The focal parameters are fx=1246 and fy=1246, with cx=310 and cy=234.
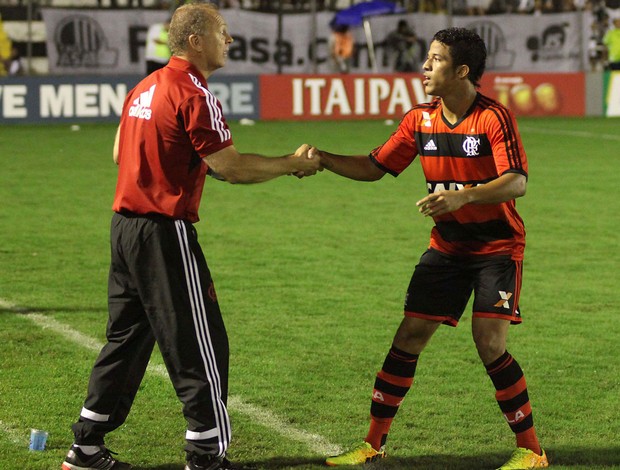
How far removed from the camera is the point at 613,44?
27.7 metres

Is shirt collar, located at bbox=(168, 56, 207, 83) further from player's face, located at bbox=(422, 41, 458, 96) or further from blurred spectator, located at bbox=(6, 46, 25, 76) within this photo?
blurred spectator, located at bbox=(6, 46, 25, 76)

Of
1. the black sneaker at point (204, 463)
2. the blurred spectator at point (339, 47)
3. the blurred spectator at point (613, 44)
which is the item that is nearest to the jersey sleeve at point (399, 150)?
the black sneaker at point (204, 463)

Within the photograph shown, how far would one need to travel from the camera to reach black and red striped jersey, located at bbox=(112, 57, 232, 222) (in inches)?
194

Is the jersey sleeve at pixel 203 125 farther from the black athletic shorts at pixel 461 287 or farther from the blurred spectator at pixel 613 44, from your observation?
the blurred spectator at pixel 613 44

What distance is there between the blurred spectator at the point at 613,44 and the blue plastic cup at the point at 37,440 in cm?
2386

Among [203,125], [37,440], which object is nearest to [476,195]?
[203,125]

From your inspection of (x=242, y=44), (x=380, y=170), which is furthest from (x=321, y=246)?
(x=242, y=44)

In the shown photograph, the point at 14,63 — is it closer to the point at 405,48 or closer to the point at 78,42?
the point at 78,42

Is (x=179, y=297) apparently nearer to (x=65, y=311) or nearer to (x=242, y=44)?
(x=65, y=311)

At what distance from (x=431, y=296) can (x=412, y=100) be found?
70.6ft

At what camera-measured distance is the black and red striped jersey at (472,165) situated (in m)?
5.41

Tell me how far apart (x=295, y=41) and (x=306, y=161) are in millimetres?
20867

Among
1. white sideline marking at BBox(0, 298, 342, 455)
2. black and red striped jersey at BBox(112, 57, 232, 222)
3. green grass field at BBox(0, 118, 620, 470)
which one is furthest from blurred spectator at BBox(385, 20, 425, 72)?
black and red striped jersey at BBox(112, 57, 232, 222)

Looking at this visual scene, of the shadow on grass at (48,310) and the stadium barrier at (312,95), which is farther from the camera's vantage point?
the stadium barrier at (312,95)
